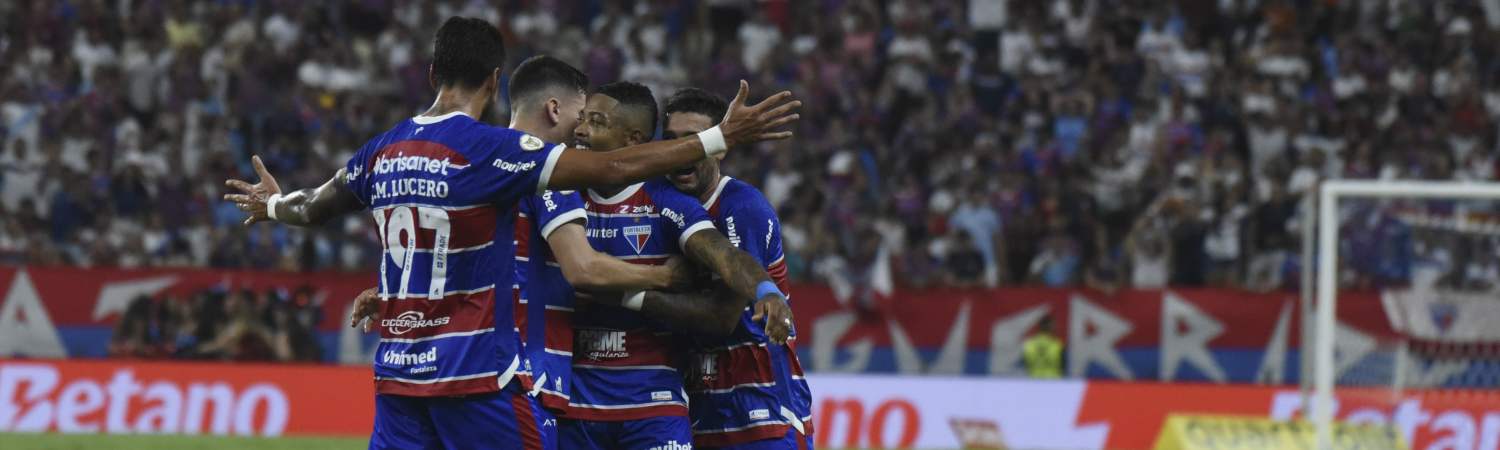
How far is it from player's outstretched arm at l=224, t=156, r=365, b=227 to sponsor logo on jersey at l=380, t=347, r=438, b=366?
69 centimetres

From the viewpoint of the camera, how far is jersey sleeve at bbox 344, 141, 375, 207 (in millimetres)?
6738

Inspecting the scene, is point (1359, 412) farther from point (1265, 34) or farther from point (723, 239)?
point (723, 239)

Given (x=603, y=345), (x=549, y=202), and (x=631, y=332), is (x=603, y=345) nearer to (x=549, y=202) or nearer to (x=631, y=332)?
(x=631, y=332)

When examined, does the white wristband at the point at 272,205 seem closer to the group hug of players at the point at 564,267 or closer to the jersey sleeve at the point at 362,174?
the group hug of players at the point at 564,267

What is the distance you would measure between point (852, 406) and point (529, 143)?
481 inches

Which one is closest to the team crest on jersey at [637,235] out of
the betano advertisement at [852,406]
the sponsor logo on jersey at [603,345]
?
the sponsor logo on jersey at [603,345]

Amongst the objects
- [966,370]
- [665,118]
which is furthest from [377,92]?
[665,118]

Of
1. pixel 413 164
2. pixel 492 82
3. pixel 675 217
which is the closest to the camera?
pixel 413 164

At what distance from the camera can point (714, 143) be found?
637cm

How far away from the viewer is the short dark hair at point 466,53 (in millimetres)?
6574

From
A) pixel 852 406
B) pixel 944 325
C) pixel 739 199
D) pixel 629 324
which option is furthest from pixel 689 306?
pixel 944 325

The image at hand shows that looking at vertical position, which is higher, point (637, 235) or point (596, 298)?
point (637, 235)

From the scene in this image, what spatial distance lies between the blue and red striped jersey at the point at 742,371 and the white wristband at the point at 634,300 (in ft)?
1.71

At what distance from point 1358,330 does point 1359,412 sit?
1944 mm
